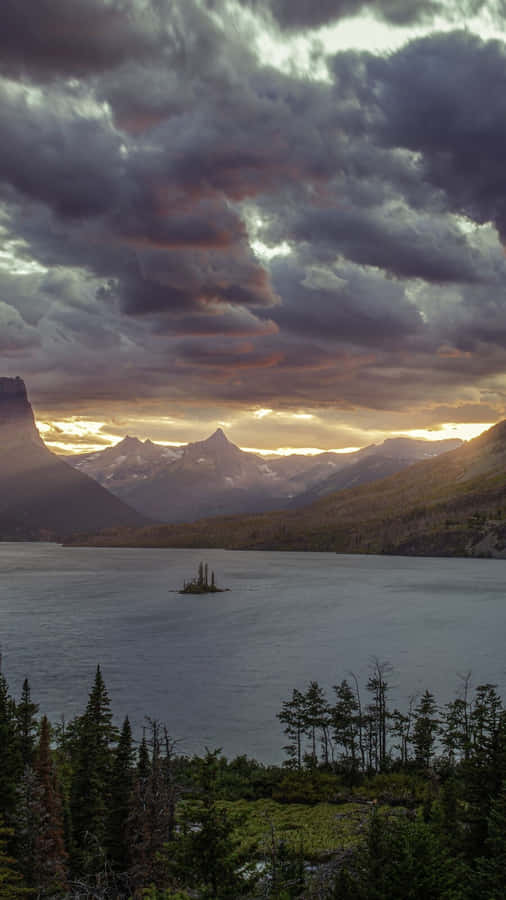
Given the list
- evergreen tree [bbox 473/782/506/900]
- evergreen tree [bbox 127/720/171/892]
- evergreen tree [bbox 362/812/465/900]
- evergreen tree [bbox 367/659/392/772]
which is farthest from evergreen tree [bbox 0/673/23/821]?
evergreen tree [bbox 367/659/392/772]

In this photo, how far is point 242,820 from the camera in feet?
85.8

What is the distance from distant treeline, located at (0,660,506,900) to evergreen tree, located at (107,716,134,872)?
0.08 m

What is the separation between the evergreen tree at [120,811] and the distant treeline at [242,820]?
8cm

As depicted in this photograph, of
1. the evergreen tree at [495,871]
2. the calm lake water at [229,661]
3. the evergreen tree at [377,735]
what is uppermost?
the evergreen tree at [495,871]

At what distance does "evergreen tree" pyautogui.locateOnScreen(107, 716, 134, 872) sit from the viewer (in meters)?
45.0

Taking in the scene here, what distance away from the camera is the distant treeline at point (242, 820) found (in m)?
23.5

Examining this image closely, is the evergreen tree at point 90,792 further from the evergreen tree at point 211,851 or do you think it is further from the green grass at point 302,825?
the evergreen tree at point 211,851

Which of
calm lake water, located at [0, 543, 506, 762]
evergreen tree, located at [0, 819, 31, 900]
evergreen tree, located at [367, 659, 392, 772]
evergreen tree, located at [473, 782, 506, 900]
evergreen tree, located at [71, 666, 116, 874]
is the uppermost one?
evergreen tree, located at [473, 782, 506, 900]

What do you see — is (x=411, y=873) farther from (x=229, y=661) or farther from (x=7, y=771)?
(x=229, y=661)

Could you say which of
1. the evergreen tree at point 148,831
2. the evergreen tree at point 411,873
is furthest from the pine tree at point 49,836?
the evergreen tree at point 411,873

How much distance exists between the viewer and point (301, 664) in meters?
133

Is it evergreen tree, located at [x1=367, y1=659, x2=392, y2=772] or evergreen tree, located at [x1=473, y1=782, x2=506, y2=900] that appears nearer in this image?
evergreen tree, located at [x1=473, y1=782, x2=506, y2=900]

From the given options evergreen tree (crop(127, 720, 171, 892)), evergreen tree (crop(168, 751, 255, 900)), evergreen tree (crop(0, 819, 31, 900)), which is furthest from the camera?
evergreen tree (crop(127, 720, 171, 892))

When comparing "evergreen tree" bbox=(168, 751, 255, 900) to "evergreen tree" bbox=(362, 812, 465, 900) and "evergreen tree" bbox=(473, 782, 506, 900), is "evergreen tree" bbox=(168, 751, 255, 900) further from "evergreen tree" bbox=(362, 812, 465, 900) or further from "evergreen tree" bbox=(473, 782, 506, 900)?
"evergreen tree" bbox=(473, 782, 506, 900)
